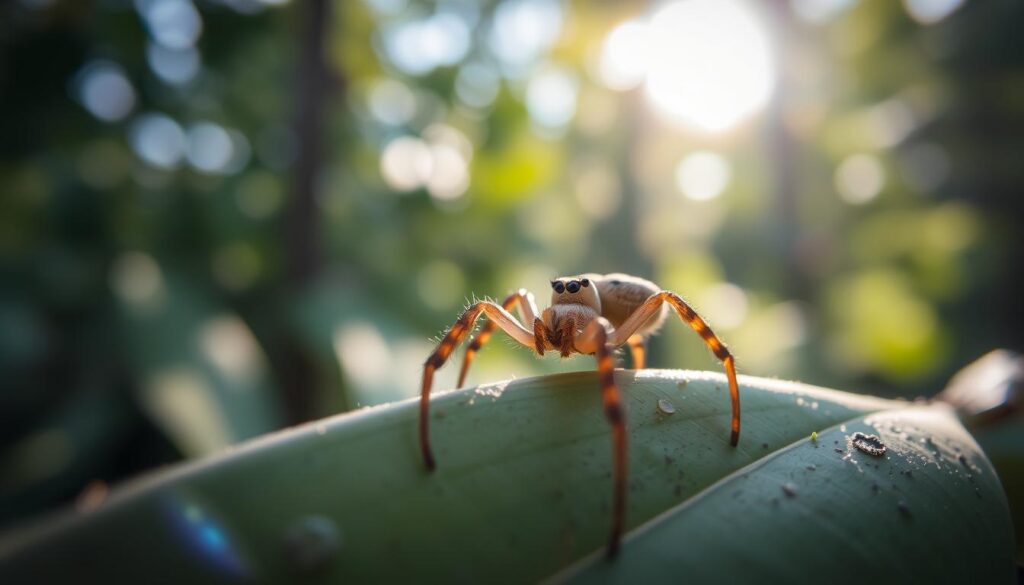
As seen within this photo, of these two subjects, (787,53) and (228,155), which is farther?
(787,53)

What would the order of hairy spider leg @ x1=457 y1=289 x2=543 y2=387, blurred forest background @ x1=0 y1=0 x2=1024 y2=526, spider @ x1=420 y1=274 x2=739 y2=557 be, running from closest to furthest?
spider @ x1=420 y1=274 x2=739 y2=557
hairy spider leg @ x1=457 y1=289 x2=543 y2=387
blurred forest background @ x1=0 y1=0 x2=1024 y2=526

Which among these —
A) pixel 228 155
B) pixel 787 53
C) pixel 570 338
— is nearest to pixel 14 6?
pixel 228 155

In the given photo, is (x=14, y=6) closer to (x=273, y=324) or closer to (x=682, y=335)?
(x=273, y=324)

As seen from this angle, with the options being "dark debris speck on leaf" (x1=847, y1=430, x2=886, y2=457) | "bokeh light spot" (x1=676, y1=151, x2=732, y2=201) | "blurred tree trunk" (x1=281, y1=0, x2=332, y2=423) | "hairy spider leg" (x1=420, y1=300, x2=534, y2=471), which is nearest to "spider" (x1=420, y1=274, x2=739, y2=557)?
"hairy spider leg" (x1=420, y1=300, x2=534, y2=471)

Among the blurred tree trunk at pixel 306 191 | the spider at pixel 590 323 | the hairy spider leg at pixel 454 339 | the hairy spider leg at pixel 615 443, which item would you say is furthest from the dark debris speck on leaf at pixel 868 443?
the blurred tree trunk at pixel 306 191

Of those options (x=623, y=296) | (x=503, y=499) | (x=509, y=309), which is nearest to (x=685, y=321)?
(x=623, y=296)

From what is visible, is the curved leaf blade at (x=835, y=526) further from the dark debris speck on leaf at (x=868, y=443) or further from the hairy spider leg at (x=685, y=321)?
the hairy spider leg at (x=685, y=321)

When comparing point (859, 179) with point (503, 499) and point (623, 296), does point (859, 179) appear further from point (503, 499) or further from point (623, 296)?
point (503, 499)

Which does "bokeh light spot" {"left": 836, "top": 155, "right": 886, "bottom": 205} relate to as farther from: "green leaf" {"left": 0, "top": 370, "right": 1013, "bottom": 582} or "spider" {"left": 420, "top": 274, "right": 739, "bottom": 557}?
"green leaf" {"left": 0, "top": 370, "right": 1013, "bottom": 582}
